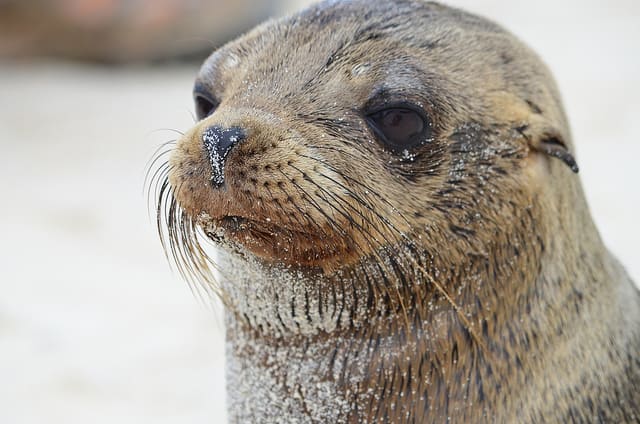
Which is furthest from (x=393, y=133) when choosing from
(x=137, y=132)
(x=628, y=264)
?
(x=137, y=132)

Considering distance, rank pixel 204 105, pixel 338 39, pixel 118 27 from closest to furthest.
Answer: pixel 338 39 < pixel 204 105 < pixel 118 27

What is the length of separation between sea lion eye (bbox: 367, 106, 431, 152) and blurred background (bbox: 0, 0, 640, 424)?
95 centimetres

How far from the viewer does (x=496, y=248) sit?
8.18 feet

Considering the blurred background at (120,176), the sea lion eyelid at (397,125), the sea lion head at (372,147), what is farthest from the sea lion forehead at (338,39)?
the blurred background at (120,176)

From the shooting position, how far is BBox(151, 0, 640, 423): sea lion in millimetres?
2346

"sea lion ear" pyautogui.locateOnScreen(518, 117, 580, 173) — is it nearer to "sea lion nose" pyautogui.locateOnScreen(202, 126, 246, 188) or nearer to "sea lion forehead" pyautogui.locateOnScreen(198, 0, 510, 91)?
"sea lion forehead" pyautogui.locateOnScreen(198, 0, 510, 91)

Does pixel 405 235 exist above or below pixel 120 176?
below

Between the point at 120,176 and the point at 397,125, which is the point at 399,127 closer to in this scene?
the point at 397,125

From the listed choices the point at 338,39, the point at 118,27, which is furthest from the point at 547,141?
the point at 118,27

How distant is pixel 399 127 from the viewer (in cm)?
243

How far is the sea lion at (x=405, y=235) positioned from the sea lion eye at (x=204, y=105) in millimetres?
19

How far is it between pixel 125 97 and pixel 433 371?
6.42 m

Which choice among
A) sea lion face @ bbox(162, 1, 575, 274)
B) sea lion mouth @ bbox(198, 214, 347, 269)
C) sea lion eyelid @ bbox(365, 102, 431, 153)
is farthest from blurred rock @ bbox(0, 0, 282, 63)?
sea lion mouth @ bbox(198, 214, 347, 269)

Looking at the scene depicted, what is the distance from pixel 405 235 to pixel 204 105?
790mm
